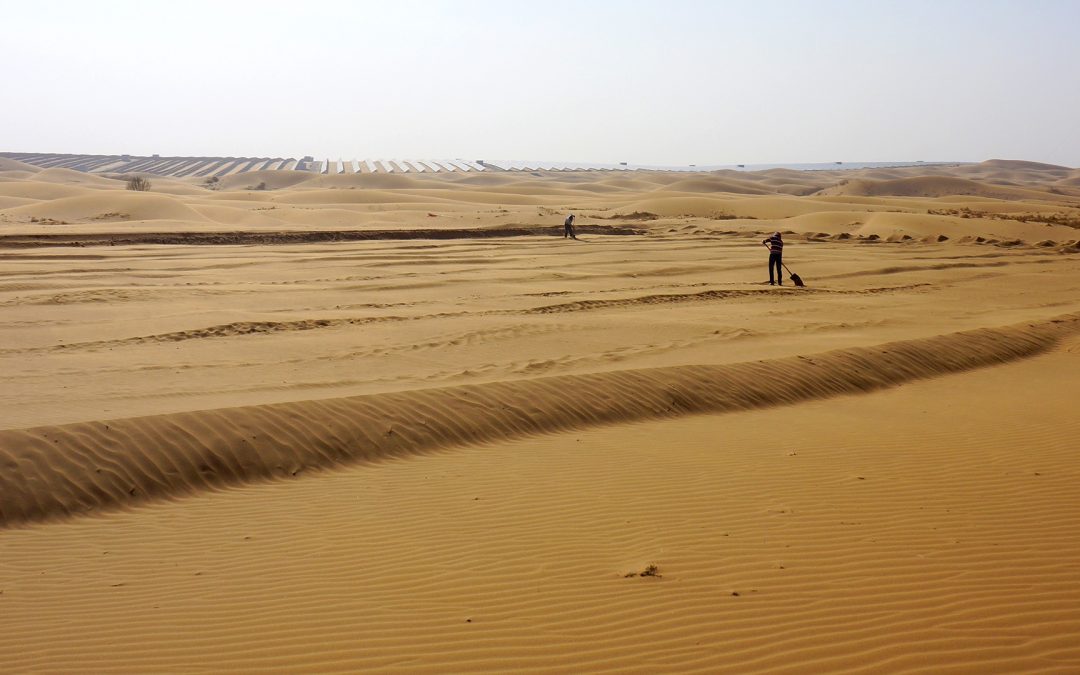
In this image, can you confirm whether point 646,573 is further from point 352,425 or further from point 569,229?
point 569,229

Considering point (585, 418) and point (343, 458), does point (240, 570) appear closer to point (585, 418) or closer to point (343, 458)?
point (343, 458)

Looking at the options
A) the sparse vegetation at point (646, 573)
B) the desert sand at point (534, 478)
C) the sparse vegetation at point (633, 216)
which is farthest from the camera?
the sparse vegetation at point (633, 216)

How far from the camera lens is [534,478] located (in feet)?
26.2

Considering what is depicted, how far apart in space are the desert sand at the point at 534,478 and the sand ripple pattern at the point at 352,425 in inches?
1.3

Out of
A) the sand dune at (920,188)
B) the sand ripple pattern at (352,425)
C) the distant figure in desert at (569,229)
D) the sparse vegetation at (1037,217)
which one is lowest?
the sand ripple pattern at (352,425)

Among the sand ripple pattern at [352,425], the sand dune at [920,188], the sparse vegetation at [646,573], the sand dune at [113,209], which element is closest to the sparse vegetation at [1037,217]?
the sand ripple pattern at [352,425]

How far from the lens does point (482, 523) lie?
6805 mm

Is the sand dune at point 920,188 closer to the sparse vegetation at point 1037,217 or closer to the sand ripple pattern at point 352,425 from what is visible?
the sparse vegetation at point 1037,217

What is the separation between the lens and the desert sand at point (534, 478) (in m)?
4.91

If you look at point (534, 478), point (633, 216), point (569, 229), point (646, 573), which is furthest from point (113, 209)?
point (646, 573)

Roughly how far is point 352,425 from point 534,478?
88.8 inches

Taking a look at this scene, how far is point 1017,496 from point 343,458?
5.87 metres

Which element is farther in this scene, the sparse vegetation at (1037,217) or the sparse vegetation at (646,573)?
the sparse vegetation at (1037,217)

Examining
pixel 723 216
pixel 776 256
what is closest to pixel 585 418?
pixel 776 256
